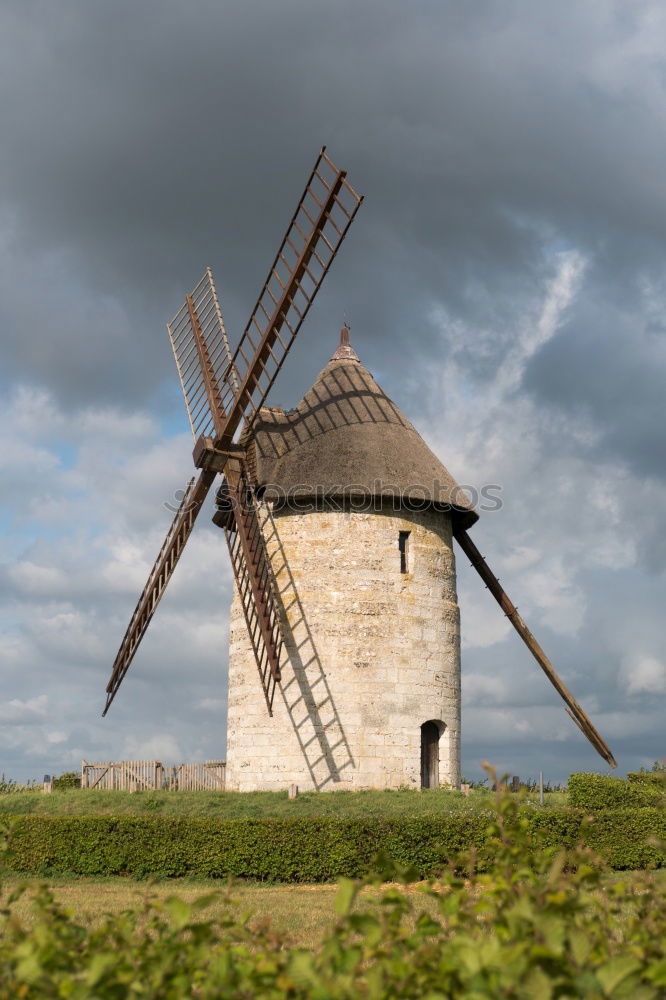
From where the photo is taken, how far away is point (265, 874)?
15383 mm

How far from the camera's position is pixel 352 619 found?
19.5 m

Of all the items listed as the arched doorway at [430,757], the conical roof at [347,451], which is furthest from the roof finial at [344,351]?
Answer: the arched doorway at [430,757]

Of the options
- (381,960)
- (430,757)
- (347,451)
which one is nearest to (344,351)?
(347,451)

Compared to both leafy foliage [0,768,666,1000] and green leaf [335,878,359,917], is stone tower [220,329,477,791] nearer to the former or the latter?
leafy foliage [0,768,666,1000]

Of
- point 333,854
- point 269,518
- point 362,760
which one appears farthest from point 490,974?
point 269,518

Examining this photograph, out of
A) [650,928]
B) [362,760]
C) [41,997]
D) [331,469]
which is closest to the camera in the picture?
[41,997]

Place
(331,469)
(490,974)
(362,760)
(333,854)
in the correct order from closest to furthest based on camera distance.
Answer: (490,974) < (333,854) < (362,760) < (331,469)

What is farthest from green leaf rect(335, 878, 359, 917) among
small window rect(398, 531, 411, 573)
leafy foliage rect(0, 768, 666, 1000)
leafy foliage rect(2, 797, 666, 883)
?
small window rect(398, 531, 411, 573)

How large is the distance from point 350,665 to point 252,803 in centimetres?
325

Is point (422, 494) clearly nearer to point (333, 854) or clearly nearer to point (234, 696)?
point (234, 696)

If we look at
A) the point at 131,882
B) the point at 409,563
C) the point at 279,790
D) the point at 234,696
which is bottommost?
the point at 131,882

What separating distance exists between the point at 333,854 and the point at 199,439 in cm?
926

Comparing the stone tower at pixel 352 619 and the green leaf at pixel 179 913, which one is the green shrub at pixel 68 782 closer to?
the stone tower at pixel 352 619

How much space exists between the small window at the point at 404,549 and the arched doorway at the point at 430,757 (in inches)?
128
